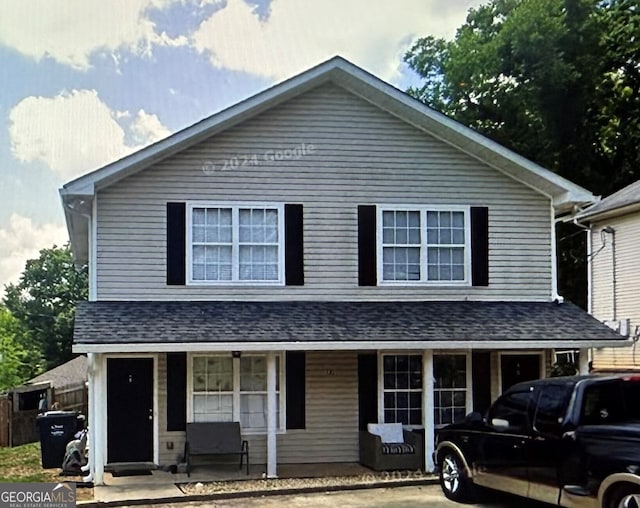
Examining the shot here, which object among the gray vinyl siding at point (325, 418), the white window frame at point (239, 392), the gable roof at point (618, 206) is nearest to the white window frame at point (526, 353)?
the gray vinyl siding at point (325, 418)

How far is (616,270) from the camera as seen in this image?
22562 mm

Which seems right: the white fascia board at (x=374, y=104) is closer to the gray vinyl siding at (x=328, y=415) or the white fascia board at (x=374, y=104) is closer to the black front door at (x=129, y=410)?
the black front door at (x=129, y=410)

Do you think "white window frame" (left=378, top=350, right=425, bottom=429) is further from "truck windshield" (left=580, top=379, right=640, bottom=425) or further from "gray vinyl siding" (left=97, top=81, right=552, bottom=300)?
"truck windshield" (left=580, top=379, right=640, bottom=425)

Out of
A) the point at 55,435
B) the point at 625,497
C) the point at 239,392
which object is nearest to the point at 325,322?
the point at 239,392

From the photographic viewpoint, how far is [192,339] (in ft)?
39.7

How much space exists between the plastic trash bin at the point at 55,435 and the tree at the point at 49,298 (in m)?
32.5

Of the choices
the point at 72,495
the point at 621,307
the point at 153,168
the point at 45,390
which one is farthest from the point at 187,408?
the point at 621,307

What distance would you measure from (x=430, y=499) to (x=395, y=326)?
3.30m

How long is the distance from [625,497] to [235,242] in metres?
8.27

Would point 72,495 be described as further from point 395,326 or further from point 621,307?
point 621,307

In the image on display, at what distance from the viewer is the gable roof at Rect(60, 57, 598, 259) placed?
1330 cm

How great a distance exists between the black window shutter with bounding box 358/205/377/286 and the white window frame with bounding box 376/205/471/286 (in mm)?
92

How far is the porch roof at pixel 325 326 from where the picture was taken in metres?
12.2

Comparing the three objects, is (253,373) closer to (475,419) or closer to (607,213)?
(475,419)
